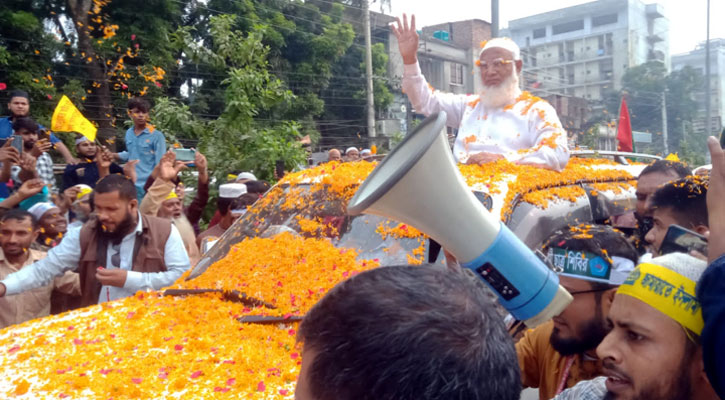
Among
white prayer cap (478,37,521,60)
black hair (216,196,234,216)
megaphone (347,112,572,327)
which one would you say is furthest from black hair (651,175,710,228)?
black hair (216,196,234,216)

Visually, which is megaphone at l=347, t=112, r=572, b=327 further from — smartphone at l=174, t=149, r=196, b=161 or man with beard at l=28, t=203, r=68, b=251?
smartphone at l=174, t=149, r=196, b=161

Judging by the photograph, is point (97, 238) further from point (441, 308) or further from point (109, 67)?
point (109, 67)

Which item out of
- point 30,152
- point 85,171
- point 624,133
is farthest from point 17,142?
point 624,133

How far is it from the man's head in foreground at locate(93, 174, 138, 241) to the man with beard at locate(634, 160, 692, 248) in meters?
3.48

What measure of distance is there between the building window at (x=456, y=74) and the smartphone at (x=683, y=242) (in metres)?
37.9

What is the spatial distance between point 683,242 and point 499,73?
2.76 m

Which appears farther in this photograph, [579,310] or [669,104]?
[669,104]

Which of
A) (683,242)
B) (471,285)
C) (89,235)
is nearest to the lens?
(471,285)

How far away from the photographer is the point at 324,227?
363cm

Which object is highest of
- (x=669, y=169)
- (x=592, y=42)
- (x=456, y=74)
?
(x=592, y=42)

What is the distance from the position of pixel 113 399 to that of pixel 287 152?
7123mm

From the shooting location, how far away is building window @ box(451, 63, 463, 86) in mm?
39406

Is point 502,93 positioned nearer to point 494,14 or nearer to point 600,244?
point 600,244

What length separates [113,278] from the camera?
380 cm
